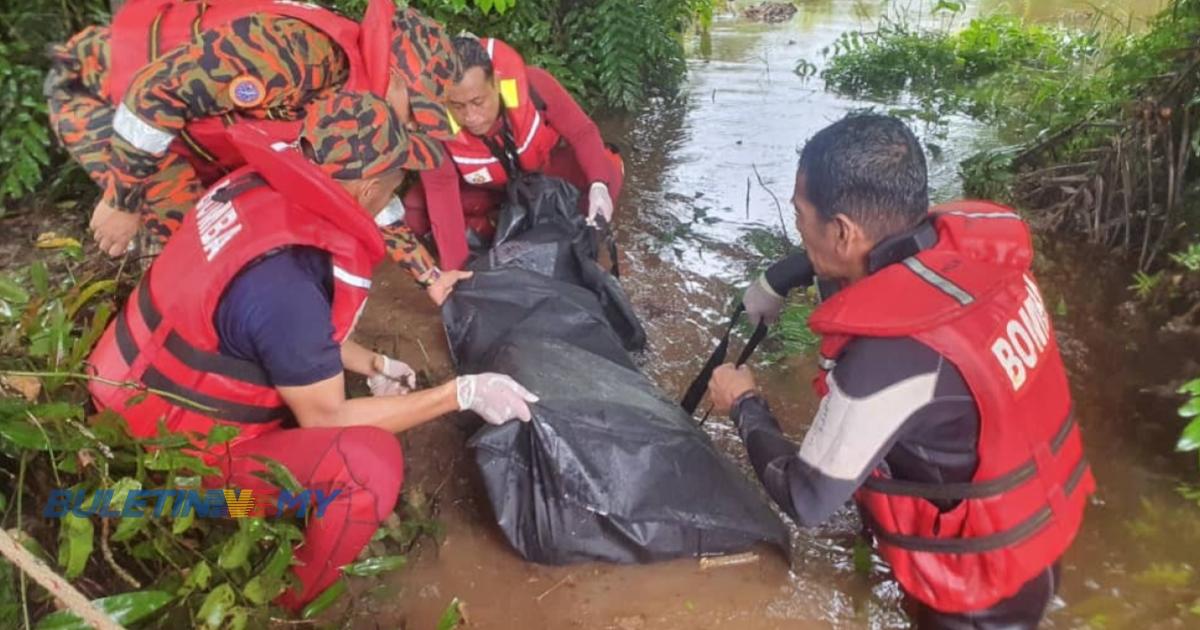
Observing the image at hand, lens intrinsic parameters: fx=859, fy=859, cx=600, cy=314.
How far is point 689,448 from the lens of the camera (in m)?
2.27

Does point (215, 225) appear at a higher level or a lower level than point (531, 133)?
higher

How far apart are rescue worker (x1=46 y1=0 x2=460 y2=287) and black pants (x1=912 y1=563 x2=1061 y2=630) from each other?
1.68 metres

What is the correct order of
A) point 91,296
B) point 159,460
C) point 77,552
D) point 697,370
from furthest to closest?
1. point 697,370
2. point 91,296
3. point 159,460
4. point 77,552

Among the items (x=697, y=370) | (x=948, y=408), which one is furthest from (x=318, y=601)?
(x=697, y=370)

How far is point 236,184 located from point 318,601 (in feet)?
3.13

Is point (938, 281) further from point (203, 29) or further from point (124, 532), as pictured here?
point (203, 29)

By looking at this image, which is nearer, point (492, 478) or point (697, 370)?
point (492, 478)

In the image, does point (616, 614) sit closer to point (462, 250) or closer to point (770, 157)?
point (462, 250)

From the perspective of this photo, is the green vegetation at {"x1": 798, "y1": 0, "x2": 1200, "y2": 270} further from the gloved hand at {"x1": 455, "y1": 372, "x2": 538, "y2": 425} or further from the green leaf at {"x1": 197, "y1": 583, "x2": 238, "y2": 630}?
the green leaf at {"x1": 197, "y1": 583, "x2": 238, "y2": 630}

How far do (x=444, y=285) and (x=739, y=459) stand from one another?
117 cm

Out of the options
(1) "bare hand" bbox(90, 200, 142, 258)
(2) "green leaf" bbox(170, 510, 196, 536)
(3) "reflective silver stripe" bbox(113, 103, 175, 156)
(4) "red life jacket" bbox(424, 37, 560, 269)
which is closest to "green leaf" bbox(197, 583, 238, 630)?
(2) "green leaf" bbox(170, 510, 196, 536)

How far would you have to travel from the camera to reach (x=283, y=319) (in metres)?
1.84

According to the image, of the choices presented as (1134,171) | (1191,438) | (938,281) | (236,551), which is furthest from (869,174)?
(1134,171)

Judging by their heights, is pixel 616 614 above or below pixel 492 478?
below
